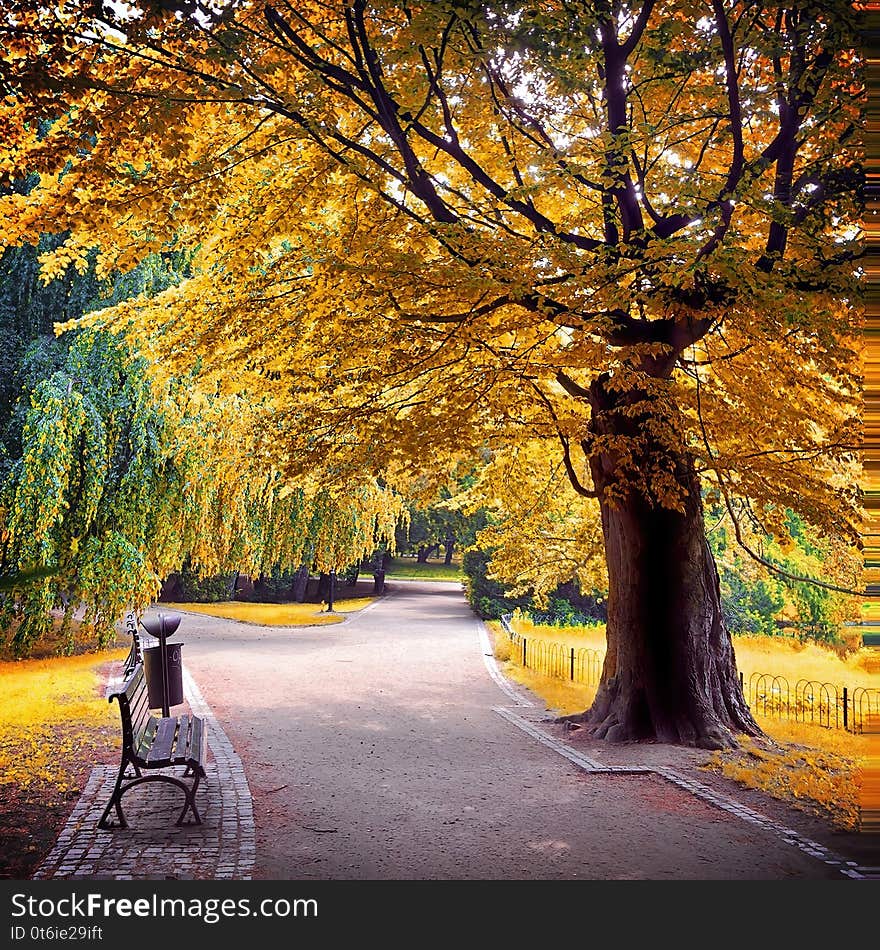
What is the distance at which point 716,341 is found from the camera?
8727 millimetres

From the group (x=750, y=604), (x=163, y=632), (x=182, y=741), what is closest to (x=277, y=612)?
(x=750, y=604)

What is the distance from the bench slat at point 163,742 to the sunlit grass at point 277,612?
13936 millimetres

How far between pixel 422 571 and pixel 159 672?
4122 cm

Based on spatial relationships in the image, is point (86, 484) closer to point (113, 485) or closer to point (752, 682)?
point (113, 485)

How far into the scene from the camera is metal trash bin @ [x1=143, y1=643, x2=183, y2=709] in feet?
23.7

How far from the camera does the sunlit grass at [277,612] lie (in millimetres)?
20500

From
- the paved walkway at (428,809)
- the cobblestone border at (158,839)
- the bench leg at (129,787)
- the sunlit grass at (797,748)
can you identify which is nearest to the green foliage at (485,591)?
the sunlit grass at (797,748)

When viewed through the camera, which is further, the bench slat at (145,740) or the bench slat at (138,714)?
the bench slat at (138,714)

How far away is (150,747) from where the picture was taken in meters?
5.30

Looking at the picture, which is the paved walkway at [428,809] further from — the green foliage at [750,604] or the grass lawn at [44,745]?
the green foliage at [750,604]

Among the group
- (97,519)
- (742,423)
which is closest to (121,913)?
(742,423)

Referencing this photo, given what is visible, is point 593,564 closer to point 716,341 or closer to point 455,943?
point 716,341

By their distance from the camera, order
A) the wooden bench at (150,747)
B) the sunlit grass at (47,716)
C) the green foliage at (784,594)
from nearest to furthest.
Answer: the wooden bench at (150,747), the sunlit grass at (47,716), the green foliage at (784,594)

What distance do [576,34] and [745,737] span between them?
625 centimetres
